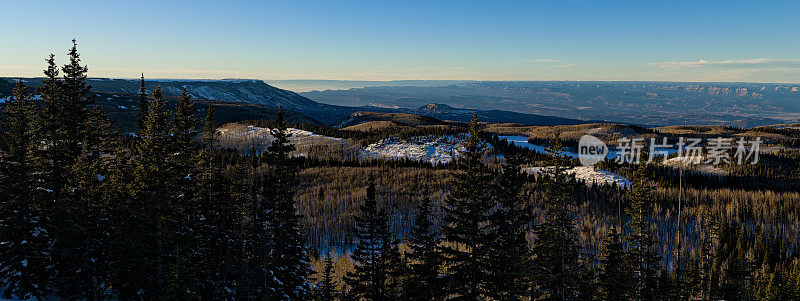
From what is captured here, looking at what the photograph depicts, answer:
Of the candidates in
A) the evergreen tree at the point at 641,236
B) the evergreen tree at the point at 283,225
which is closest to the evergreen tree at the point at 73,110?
the evergreen tree at the point at 283,225

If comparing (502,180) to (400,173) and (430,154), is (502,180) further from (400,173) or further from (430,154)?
(430,154)

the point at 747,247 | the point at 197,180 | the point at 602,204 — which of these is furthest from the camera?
the point at 602,204

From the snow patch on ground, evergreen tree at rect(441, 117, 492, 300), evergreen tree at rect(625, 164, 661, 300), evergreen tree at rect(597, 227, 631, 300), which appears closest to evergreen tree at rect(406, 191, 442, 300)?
evergreen tree at rect(441, 117, 492, 300)

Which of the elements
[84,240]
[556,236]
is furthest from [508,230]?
[84,240]

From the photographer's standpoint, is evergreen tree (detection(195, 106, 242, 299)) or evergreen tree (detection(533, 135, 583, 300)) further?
evergreen tree (detection(195, 106, 242, 299))

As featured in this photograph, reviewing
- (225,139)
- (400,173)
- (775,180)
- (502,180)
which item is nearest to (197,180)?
(502,180)

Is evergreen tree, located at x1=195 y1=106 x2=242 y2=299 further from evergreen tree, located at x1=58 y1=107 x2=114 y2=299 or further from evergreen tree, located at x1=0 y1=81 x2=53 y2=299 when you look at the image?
evergreen tree, located at x1=0 y1=81 x2=53 y2=299
